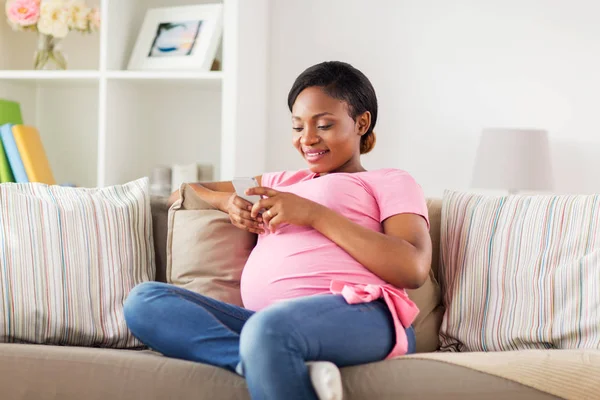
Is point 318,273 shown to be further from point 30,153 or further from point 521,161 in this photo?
point 30,153

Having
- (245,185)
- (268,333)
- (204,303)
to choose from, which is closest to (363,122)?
(245,185)

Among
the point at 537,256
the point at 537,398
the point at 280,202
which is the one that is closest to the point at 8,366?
the point at 280,202

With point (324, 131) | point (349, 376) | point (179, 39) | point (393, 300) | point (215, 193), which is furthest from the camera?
point (179, 39)

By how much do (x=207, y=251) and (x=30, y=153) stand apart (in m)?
1.34

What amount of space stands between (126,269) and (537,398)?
1.07m

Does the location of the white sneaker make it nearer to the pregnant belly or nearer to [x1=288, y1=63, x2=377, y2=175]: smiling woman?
the pregnant belly

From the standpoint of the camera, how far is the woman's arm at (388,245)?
1720mm

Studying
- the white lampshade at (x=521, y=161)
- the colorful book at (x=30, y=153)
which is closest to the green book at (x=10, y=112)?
the colorful book at (x=30, y=153)

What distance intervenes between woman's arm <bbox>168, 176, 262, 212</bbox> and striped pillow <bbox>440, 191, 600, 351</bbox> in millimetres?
572

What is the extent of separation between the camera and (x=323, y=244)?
1.80 meters

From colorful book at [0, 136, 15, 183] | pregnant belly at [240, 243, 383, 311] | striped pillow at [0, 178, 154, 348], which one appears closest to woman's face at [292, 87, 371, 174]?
pregnant belly at [240, 243, 383, 311]

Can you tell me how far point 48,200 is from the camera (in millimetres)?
2086

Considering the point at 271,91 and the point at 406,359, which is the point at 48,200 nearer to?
the point at 406,359

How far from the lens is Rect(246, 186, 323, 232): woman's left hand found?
1.76 meters
